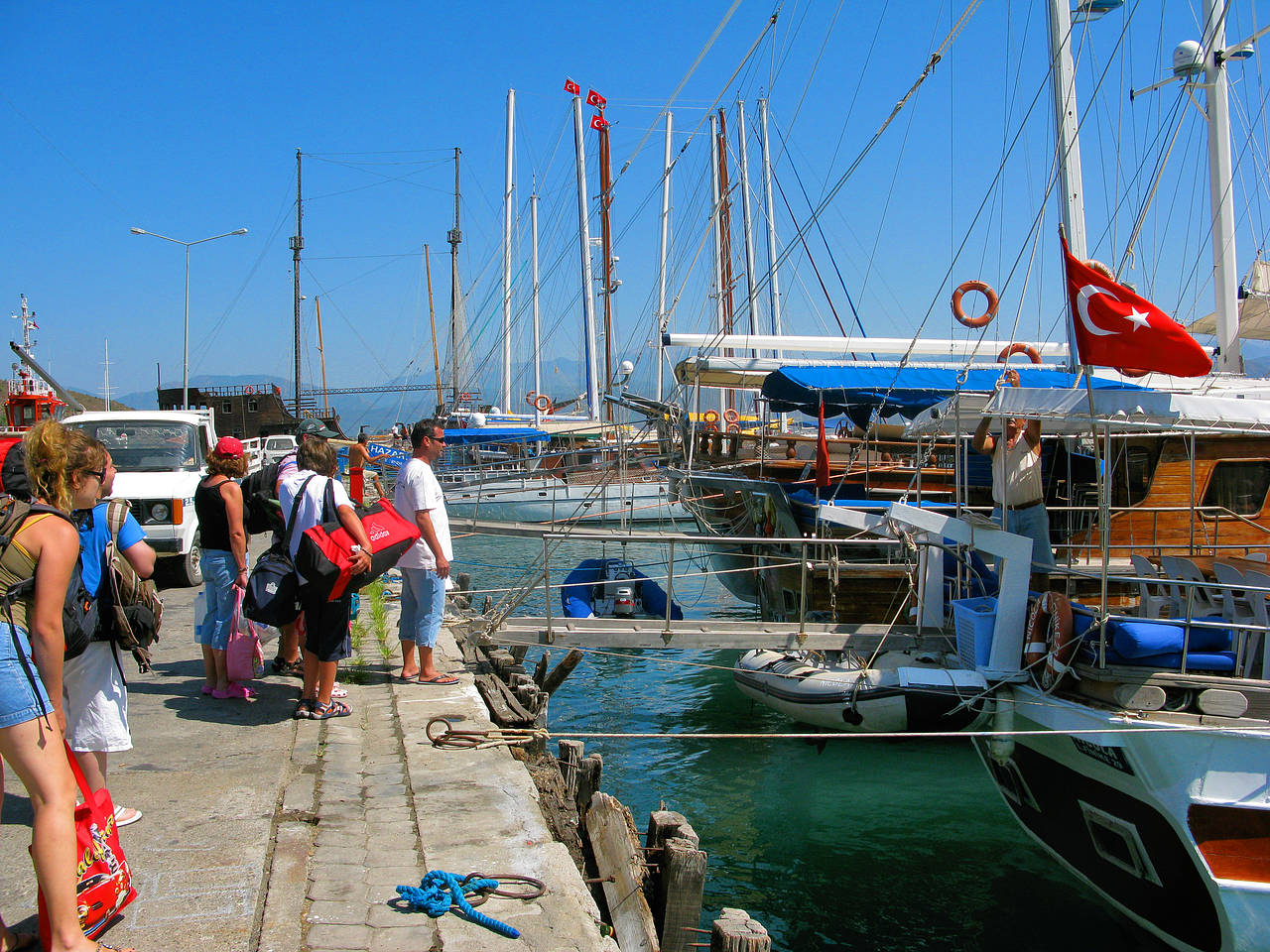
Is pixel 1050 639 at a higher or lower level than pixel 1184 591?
lower

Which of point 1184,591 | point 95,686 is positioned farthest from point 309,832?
point 1184,591

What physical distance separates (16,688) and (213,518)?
3.42 meters

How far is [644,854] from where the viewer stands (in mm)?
5102

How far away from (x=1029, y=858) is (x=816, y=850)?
1.90 meters

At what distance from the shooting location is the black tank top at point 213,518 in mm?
6434

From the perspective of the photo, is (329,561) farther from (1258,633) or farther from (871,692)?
(1258,633)

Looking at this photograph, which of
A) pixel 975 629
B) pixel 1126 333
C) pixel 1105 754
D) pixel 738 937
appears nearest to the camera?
pixel 738 937

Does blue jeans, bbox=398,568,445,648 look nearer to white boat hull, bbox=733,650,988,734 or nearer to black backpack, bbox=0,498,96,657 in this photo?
black backpack, bbox=0,498,96,657

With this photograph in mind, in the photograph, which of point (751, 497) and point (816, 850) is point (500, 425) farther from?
point (816, 850)

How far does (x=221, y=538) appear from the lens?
654cm

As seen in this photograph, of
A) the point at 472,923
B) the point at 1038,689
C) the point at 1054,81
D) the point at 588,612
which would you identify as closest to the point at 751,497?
the point at 588,612

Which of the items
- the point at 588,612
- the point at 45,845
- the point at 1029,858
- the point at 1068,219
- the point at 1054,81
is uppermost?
the point at 1054,81

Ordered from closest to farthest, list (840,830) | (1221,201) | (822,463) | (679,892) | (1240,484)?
(679,892)
(840,830)
(1240,484)
(822,463)
(1221,201)

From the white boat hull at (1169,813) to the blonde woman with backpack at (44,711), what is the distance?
559cm
